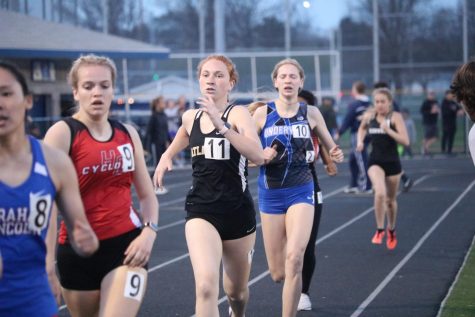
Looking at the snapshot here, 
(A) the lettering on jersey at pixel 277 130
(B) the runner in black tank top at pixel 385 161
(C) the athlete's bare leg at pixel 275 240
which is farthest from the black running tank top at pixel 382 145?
(C) the athlete's bare leg at pixel 275 240

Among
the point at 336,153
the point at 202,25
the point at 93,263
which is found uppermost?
the point at 202,25

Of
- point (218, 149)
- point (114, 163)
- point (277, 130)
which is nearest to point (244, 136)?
point (218, 149)

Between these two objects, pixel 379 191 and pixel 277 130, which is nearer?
pixel 277 130

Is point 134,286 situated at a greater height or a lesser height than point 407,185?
greater

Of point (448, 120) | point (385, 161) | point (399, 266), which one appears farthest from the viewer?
point (448, 120)

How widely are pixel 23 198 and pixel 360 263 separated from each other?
29.0ft

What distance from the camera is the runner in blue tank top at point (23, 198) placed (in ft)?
14.9

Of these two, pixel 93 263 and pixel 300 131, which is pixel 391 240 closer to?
pixel 300 131

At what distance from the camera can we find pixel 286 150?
9391mm

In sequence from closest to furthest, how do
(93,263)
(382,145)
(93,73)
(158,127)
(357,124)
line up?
(93,263) < (93,73) < (382,145) < (357,124) < (158,127)

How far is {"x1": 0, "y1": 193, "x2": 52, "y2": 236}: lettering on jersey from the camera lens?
14.9 ft

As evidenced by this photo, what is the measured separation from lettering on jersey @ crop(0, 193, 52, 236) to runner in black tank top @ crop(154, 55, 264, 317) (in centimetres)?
290

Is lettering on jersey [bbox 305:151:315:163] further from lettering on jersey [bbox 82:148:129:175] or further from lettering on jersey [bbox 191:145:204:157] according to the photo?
lettering on jersey [bbox 82:148:129:175]

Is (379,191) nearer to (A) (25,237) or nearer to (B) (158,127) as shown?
(A) (25,237)
